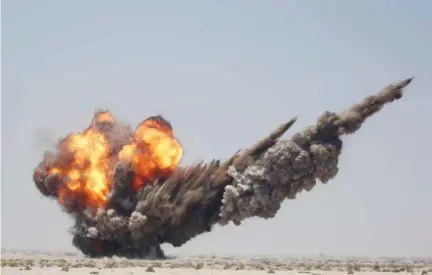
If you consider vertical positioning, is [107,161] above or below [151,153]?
below

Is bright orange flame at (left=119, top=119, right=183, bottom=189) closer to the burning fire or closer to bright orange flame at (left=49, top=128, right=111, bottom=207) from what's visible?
the burning fire

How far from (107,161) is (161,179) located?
8006mm

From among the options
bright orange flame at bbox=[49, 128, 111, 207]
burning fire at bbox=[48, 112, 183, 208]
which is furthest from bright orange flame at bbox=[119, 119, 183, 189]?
bright orange flame at bbox=[49, 128, 111, 207]

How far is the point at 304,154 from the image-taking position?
332 ft

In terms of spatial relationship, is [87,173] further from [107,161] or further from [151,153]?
[151,153]

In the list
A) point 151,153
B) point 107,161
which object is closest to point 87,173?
point 107,161

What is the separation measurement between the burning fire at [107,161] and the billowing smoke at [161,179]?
138 millimetres

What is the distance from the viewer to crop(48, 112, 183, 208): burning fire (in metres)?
108

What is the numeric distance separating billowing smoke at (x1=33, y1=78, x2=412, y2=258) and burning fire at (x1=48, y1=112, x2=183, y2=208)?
138 mm

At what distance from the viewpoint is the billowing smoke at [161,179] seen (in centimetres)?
10269

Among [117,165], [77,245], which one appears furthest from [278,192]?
[77,245]

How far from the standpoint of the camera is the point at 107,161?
109 metres

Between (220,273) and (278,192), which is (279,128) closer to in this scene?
(278,192)

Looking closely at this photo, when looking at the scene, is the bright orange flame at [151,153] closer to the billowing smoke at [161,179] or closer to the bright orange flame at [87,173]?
the billowing smoke at [161,179]
